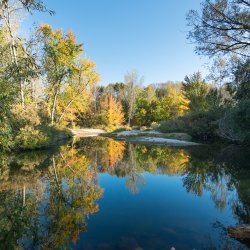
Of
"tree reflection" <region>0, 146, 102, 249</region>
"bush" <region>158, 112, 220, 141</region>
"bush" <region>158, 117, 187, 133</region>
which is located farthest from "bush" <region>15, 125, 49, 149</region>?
"bush" <region>158, 117, 187, 133</region>

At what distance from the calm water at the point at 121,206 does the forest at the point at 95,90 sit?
1.65m

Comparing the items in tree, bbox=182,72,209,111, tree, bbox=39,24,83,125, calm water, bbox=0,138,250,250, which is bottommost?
calm water, bbox=0,138,250,250

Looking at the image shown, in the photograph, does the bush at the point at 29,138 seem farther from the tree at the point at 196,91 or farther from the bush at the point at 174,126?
the tree at the point at 196,91

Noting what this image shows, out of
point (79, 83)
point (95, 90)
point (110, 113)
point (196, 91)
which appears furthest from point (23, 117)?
point (95, 90)

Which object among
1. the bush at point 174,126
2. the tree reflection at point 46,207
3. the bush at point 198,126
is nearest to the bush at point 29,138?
the tree reflection at point 46,207

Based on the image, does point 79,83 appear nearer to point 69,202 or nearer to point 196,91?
point 196,91

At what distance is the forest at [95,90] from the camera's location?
8773 millimetres

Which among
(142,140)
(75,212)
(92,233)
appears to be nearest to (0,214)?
(75,212)

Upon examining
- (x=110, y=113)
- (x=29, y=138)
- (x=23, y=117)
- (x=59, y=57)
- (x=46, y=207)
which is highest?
(x=59, y=57)

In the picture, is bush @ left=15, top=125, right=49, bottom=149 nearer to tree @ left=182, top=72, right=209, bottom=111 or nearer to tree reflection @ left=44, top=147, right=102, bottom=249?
tree reflection @ left=44, top=147, right=102, bottom=249

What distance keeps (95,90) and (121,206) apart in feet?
130

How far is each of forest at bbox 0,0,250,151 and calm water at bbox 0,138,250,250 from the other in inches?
64.8

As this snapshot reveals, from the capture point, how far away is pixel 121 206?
20.2ft

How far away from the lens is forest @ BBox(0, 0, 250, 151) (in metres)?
8.77
